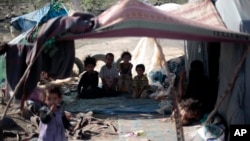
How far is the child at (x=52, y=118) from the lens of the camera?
5039mm

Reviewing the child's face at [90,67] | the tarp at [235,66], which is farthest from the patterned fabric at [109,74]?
the tarp at [235,66]

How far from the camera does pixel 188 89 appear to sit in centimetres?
772

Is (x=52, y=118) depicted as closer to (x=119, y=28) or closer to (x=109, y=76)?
(x=119, y=28)

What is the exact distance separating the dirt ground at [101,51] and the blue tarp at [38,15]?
1.74 metres

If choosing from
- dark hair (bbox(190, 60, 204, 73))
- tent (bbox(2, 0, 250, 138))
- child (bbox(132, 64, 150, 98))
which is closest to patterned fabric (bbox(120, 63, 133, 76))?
child (bbox(132, 64, 150, 98))

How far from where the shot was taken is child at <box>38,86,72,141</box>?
504cm

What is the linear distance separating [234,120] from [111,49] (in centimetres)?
850

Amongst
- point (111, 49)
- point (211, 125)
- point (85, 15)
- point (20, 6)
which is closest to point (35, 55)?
point (85, 15)

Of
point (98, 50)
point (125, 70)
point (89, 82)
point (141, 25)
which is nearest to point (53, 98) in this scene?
point (141, 25)

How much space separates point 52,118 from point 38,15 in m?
6.27

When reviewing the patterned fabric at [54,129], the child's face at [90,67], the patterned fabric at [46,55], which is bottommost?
the child's face at [90,67]

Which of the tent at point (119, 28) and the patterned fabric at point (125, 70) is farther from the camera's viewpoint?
the patterned fabric at point (125, 70)

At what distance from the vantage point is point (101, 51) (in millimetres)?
14547

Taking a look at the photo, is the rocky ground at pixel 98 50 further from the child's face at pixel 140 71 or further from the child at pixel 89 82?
the child's face at pixel 140 71
